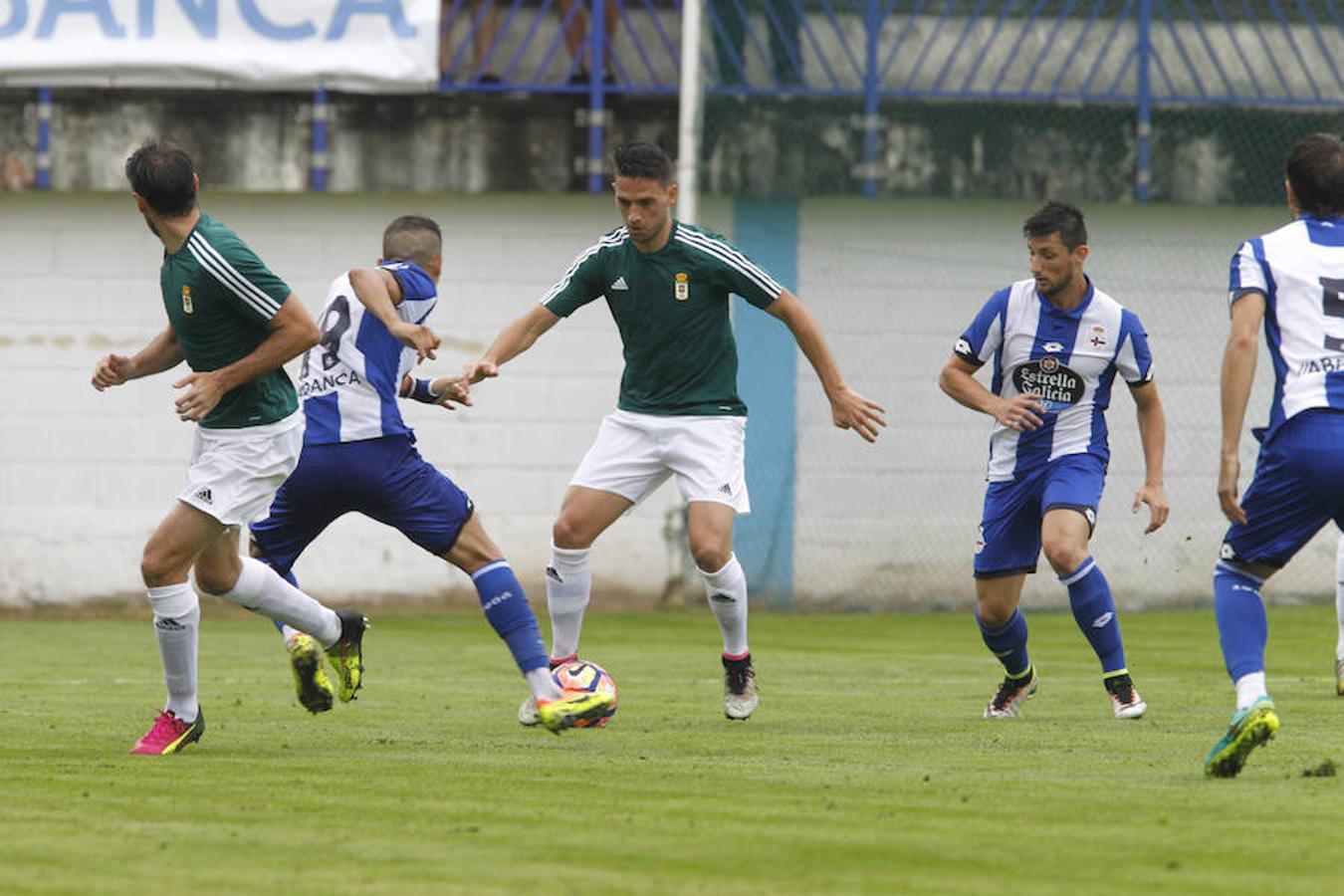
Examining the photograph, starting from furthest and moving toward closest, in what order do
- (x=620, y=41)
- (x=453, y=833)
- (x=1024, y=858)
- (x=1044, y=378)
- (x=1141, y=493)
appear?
(x=620, y=41) < (x=1044, y=378) < (x=1141, y=493) < (x=453, y=833) < (x=1024, y=858)

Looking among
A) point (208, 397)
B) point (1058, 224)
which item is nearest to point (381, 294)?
point (208, 397)

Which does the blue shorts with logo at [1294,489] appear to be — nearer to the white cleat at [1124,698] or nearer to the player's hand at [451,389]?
the white cleat at [1124,698]

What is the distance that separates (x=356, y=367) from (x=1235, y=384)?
3.65m

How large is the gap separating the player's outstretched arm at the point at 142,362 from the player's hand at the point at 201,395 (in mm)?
565

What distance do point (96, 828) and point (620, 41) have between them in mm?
10831

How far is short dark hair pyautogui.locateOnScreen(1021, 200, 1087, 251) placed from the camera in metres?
8.87

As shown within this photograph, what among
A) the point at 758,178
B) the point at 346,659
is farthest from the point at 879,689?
the point at 758,178

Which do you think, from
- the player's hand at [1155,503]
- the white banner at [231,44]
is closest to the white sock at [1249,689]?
the player's hand at [1155,503]

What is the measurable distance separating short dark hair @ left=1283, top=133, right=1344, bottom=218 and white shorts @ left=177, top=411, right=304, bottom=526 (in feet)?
11.3

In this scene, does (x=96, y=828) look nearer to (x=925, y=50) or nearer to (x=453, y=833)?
(x=453, y=833)

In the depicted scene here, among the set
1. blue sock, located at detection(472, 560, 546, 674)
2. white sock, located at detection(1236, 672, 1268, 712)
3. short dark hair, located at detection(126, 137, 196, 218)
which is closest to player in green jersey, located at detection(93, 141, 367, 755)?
short dark hair, located at detection(126, 137, 196, 218)

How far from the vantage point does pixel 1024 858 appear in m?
5.18

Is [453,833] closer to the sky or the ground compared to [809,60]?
closer to the ground

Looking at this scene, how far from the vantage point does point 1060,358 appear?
9031mm
